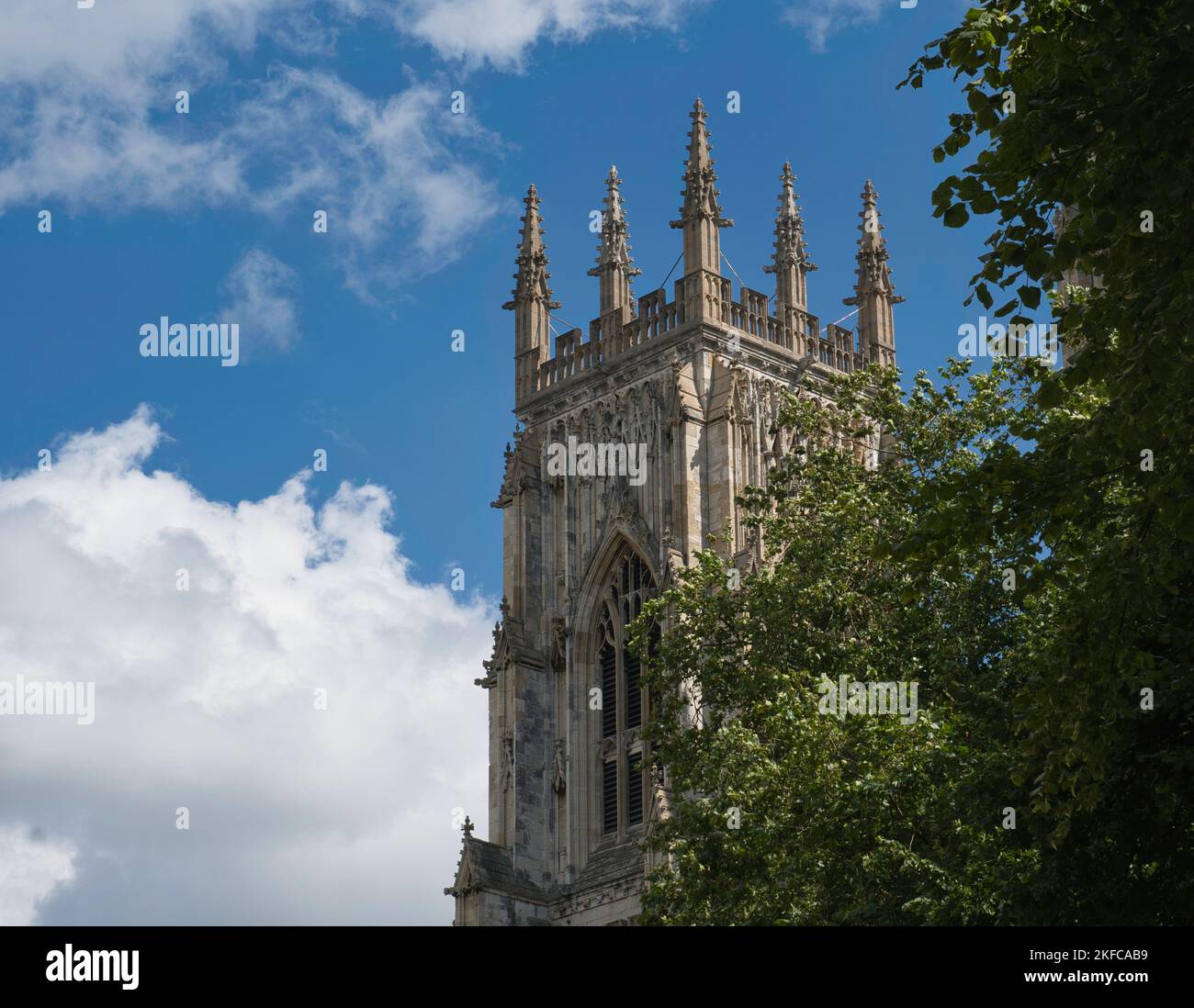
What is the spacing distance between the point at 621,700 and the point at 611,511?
4604mm

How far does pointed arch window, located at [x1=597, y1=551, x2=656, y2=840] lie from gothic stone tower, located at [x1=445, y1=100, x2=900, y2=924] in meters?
0.05

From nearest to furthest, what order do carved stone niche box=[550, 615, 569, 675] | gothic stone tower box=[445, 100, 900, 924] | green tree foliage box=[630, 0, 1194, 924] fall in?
green tree foliage box=[630, 0, 1194, 924], gothic stone tower box=[445, 100, 900, 924], carved stone niche box=[550, 615, 569, 675]

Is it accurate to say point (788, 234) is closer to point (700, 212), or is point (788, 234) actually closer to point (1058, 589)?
point (700, 212)

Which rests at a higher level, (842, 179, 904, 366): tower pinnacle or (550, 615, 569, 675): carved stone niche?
(842, 179, 904, 366): tower pinnacle

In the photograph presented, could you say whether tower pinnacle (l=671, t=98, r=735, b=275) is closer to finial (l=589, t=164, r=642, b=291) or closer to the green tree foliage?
finial (l=589, t=164, r=642, b=291)

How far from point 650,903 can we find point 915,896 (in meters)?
6.36

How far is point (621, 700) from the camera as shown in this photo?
56344mm

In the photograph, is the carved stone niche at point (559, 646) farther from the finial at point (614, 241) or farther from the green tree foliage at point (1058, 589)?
the green tree foliage at point (1058, 589)

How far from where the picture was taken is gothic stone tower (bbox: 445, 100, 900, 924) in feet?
181

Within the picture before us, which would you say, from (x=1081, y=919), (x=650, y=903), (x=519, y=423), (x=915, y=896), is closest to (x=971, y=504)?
(x=1081, y=919)

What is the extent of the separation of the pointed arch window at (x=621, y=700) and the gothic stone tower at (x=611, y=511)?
0.05 m

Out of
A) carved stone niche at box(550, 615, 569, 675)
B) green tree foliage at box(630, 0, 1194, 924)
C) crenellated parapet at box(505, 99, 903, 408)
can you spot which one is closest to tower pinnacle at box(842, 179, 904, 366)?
crenellated parapet at box(505, 99, 903, 408)

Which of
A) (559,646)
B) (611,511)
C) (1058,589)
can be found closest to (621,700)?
(559,646)
